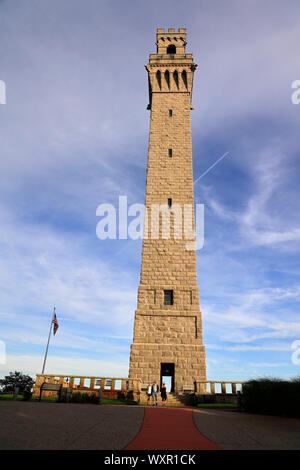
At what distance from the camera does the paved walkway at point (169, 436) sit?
24.0ft

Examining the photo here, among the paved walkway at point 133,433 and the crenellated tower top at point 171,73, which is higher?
the crenellated tower top at point 171,73

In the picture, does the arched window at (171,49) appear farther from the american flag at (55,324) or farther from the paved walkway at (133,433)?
the paved walkway at (133,433)

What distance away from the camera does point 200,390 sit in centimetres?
2175

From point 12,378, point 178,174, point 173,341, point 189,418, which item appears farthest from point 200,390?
point 12,378

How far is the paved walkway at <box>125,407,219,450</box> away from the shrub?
5540mm

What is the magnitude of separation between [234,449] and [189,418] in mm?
5432

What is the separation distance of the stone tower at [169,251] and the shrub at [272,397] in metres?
9.05

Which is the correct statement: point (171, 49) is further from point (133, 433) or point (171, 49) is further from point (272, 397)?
point (133, 433)

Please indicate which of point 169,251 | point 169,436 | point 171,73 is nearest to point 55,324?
point 169,251

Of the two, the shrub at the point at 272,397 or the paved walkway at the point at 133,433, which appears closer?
the paved walkway at the point at 133,433

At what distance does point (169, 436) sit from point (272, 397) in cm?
873

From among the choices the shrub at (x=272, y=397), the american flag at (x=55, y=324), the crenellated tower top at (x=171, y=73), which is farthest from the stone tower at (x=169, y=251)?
the shrub at (x=272, y=397)

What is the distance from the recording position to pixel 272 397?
15.0 m

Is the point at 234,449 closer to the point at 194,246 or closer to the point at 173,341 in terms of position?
the point at 173,341
